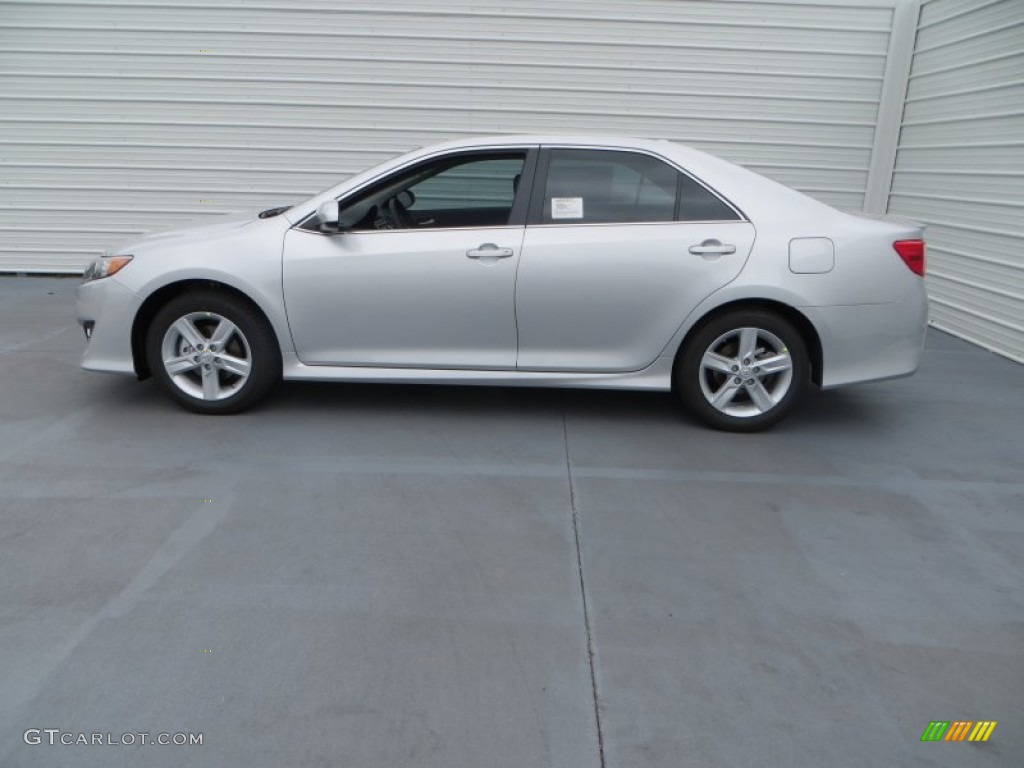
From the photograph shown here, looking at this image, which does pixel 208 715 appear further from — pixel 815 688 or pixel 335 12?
pixel 335 12

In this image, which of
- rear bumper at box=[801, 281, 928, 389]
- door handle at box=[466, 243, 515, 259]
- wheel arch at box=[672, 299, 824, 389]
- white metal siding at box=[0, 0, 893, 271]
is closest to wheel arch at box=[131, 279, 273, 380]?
door handle at box=[466, 243, 515, 259]

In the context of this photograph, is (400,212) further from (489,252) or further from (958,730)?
(958,730)

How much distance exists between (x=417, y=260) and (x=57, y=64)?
5996 millimetres

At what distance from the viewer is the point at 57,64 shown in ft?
28.1

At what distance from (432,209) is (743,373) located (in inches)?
81.0

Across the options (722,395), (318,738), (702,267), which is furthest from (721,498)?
(318,738)

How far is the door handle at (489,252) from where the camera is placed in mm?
4750

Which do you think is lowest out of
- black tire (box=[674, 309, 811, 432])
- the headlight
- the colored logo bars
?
the colored logo bars

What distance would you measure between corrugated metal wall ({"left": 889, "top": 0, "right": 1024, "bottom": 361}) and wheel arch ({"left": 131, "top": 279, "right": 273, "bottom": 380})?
5.71 m

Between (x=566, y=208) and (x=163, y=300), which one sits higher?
(x=566, y=208)

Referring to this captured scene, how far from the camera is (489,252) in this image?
15.6 feet

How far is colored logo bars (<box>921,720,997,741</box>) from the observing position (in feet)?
8.35

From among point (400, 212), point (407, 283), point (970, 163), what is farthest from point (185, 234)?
point (970, 163)

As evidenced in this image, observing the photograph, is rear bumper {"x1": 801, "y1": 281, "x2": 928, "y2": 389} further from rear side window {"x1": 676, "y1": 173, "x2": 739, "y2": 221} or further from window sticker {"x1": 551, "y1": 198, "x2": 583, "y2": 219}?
window sticker {"x1": 551, "y1": 198, "x2": 583, "y2": 219}
